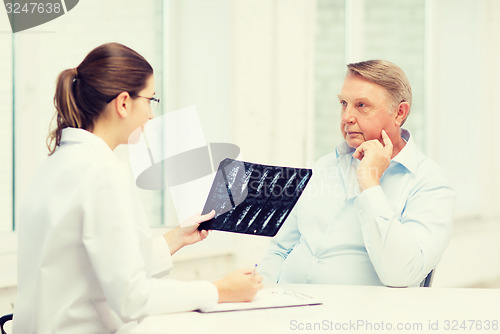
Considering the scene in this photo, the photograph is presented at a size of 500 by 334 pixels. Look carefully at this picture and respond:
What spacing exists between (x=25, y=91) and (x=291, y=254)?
4.43ft

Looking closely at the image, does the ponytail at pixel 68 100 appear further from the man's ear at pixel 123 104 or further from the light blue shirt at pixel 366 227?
the light blue shirt at pixel 366 227

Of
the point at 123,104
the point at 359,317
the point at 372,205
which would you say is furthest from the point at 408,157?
the point at 123,104

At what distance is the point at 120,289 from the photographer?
1256 millimetres

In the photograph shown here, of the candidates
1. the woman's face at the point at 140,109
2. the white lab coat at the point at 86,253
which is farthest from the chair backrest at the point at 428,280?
the woman's face at the point at 140,109

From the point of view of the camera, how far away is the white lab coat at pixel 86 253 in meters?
1.27

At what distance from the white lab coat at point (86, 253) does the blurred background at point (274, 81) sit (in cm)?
110

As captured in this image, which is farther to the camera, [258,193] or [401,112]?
[401,112]

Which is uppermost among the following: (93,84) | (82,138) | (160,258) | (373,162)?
(93,84)

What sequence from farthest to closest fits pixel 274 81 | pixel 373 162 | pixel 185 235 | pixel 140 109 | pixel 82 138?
pixel 274 81 < pixel 373 162 < pixel 185 235 < pixel 140 109 < pixel 82 138

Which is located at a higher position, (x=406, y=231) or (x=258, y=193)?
(x=258, y=193)

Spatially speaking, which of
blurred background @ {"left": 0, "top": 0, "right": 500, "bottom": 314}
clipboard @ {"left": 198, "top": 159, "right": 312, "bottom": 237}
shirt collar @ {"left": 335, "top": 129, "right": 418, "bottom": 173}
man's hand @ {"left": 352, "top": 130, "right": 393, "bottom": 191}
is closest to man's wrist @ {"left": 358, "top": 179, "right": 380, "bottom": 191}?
man's hand @ {"left": 352, "top": 130, "right": 393, "bottom": 191}

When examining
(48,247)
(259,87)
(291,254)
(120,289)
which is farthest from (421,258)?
(259,87)

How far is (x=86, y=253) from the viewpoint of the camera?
4.40 ft

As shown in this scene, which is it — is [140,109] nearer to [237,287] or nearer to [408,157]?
[237,287]
